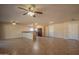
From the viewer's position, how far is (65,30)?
3.09 metres

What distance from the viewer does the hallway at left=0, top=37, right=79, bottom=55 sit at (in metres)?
2.96

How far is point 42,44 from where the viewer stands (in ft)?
10.0

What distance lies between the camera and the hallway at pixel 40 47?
2.96 metres

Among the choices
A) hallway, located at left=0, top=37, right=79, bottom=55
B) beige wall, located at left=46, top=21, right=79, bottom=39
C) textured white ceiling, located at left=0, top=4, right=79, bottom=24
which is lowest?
hallway, located at left=0, top=37, right=79, bottom=55

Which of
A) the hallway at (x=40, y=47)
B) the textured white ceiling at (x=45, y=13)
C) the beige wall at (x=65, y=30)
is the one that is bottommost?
the hallway at (x=40, y=47)

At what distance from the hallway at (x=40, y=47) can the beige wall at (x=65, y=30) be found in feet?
0.36

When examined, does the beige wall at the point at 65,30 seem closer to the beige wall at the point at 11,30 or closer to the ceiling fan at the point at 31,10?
the ceiling fan at the point at 31,10

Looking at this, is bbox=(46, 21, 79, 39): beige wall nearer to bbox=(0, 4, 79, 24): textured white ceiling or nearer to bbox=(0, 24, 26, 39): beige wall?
bbox=(0, 4, 79, 24): textured white ceiling

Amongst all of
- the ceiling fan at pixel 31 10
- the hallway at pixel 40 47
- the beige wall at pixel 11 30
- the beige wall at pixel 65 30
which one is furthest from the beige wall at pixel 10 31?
the beige wall at pixel 65 30

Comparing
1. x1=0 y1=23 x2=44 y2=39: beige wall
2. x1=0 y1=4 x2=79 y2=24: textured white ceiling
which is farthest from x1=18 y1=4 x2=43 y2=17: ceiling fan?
x1=0 y1=23 x2=44 y2=39: beige wall

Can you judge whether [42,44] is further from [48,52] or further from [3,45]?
[3,45]

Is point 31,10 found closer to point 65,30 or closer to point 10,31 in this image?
point 10,31

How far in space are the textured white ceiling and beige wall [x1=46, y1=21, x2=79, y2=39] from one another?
0.11 m
